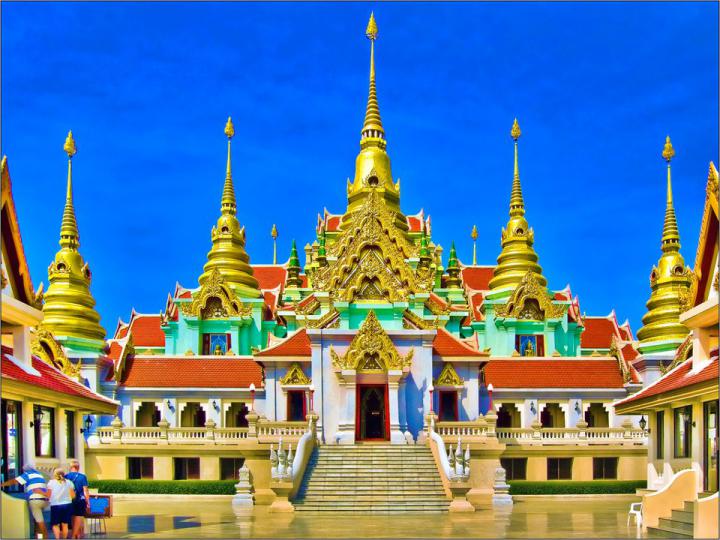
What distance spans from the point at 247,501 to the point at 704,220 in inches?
538

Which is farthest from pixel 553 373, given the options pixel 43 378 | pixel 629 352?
pixel 43 378

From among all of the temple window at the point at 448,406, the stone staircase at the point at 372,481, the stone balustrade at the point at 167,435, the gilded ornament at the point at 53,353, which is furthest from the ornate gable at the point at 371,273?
the gilded ornament at the point at 53,353

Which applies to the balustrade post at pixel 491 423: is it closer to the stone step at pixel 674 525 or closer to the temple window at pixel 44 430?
the stone step at pixel 674 525

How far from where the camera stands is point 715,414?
661 inches

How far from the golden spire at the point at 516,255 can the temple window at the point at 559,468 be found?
47.8 ft

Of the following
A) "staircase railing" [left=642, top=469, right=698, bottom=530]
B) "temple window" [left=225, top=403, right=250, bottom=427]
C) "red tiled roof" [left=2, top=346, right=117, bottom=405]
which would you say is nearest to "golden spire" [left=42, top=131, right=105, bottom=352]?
"temple window" [left=225, top=403, right=250, bottom=427]

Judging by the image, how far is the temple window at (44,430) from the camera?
17.6 metres

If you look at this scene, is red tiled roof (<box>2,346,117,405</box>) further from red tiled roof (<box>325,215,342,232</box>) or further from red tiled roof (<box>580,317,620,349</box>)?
red tiled roof (<box>580,317,620,349</box>)

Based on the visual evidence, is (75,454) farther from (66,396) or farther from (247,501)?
(247,501)

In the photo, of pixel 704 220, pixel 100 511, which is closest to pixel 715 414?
pixel 704 220

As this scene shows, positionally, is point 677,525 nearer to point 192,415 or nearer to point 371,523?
point 371,523

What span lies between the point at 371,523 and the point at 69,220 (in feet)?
86.1

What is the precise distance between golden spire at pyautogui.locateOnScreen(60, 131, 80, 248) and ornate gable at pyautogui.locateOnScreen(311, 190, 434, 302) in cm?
1364

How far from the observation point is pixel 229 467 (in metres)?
29.4
